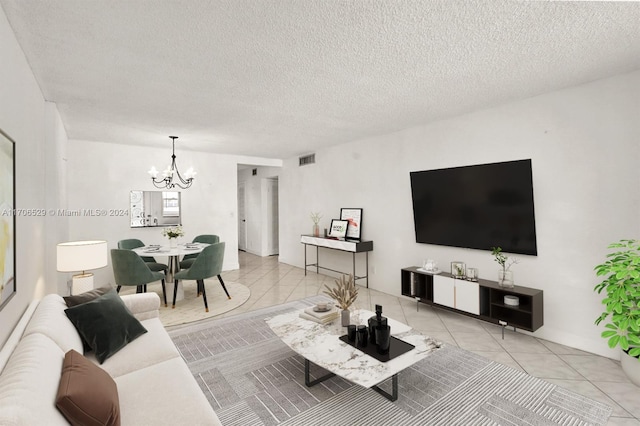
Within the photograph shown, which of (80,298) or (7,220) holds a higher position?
(7,220)

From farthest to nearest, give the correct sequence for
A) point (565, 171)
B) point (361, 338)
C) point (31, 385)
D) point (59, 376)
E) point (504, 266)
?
point (504, 266) → point (565, 171) → point (361, 338) → point (59, 376) → point (31, 385)

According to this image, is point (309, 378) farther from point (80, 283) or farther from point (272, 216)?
point (272, 216)

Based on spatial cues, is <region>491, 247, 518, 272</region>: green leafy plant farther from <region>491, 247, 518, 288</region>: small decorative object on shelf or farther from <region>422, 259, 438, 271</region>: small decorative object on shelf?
<region>422, 259, 438, 271</region>: small decorative object on shelf

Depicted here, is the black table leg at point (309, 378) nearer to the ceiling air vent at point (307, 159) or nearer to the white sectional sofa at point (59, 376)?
the white sectional sofa at point (59, 376)

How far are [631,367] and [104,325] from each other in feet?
13.1

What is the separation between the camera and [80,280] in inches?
121

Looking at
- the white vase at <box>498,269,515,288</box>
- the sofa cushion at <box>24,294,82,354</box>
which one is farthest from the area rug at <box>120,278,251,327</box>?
the white vase at <box>498,269,515,288</box>

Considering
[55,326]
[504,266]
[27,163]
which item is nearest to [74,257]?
[27,163]

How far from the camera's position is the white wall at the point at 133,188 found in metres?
5.38

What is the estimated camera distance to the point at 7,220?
67.4 inches

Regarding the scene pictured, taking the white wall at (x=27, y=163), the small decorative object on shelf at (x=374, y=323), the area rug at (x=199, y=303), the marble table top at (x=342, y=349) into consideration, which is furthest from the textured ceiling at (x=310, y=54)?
the area rug at (x=199, y=303)

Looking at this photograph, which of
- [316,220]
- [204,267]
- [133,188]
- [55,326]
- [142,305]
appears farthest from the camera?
[316,220]

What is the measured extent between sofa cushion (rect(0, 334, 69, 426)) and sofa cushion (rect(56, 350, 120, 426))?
0.03 m

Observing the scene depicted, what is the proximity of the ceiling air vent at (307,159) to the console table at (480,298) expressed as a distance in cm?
333
